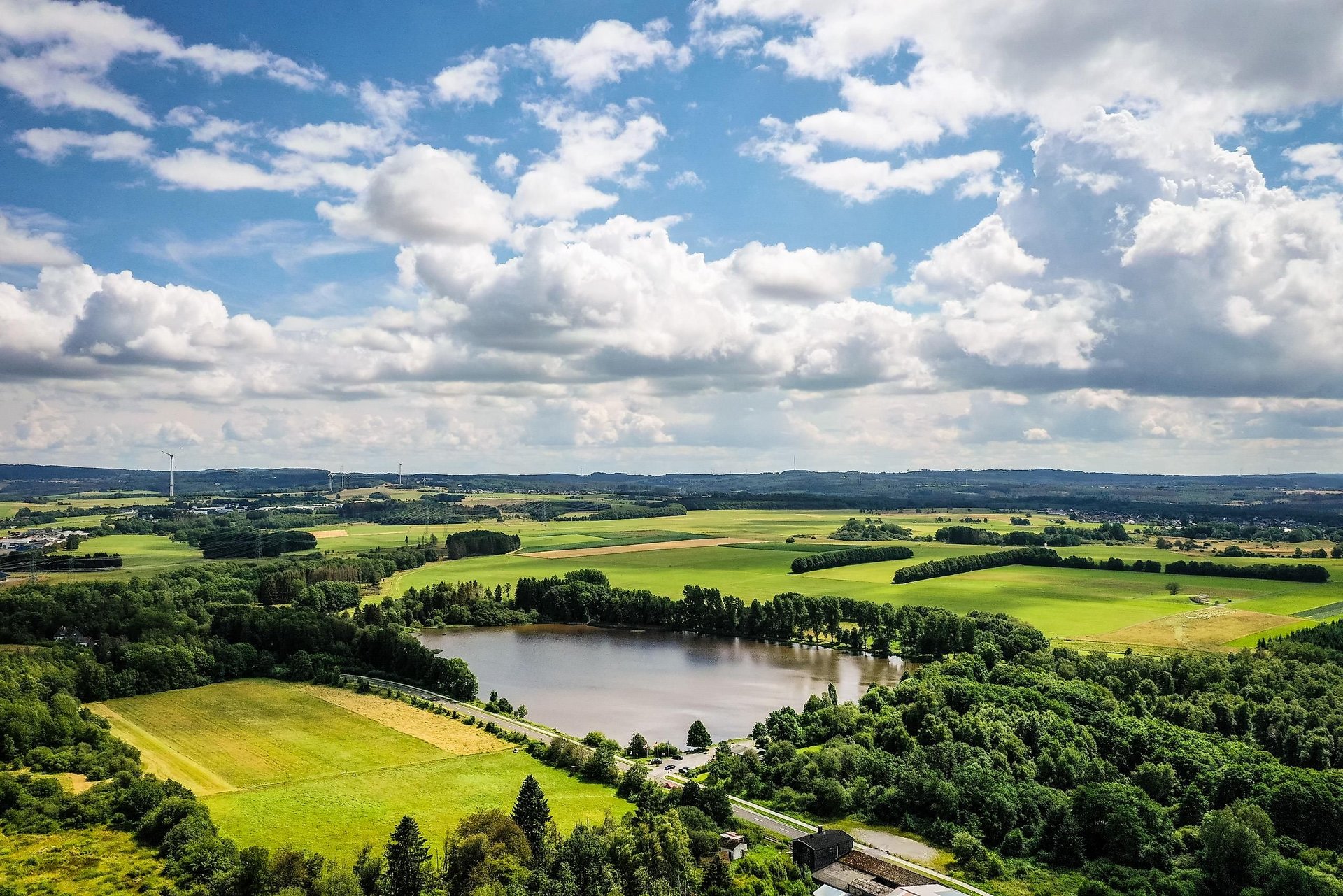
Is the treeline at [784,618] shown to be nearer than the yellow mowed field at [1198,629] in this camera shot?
No

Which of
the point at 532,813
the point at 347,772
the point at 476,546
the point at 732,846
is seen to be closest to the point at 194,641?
the point at 347,772

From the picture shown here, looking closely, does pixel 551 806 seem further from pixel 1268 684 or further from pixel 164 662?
pixel 1268 684

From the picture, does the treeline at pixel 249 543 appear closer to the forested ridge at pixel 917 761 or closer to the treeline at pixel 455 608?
the treeline at pixel 455 608

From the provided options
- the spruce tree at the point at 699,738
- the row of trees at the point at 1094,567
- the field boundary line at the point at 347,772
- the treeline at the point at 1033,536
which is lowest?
the field boundary line at the point at 347,772

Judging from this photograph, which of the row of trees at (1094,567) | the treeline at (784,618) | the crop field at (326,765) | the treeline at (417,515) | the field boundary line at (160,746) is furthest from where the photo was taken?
the treeline at (417,515)

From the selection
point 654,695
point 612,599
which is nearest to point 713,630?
point 612,599

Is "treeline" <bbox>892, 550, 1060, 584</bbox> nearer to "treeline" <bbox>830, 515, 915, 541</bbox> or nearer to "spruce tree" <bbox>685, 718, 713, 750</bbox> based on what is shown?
"treeline" <bbox>830, 515, 915, 541</bbox>

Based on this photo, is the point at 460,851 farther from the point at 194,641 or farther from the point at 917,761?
the point at 194,641

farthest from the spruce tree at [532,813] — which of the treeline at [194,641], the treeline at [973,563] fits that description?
the treeline at [973,563]
